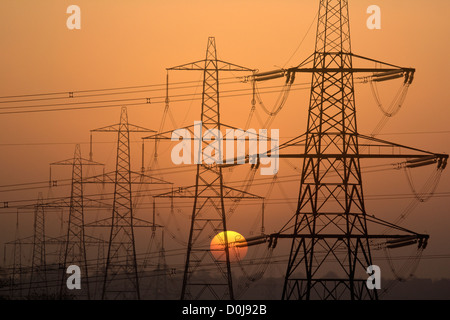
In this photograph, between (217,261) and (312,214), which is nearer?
(312,214)

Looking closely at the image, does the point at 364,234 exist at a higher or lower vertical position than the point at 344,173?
lower

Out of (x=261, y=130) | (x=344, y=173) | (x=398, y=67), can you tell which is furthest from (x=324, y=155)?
(x=261, y=130)

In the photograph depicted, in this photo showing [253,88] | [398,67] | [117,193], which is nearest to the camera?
[398,67]
